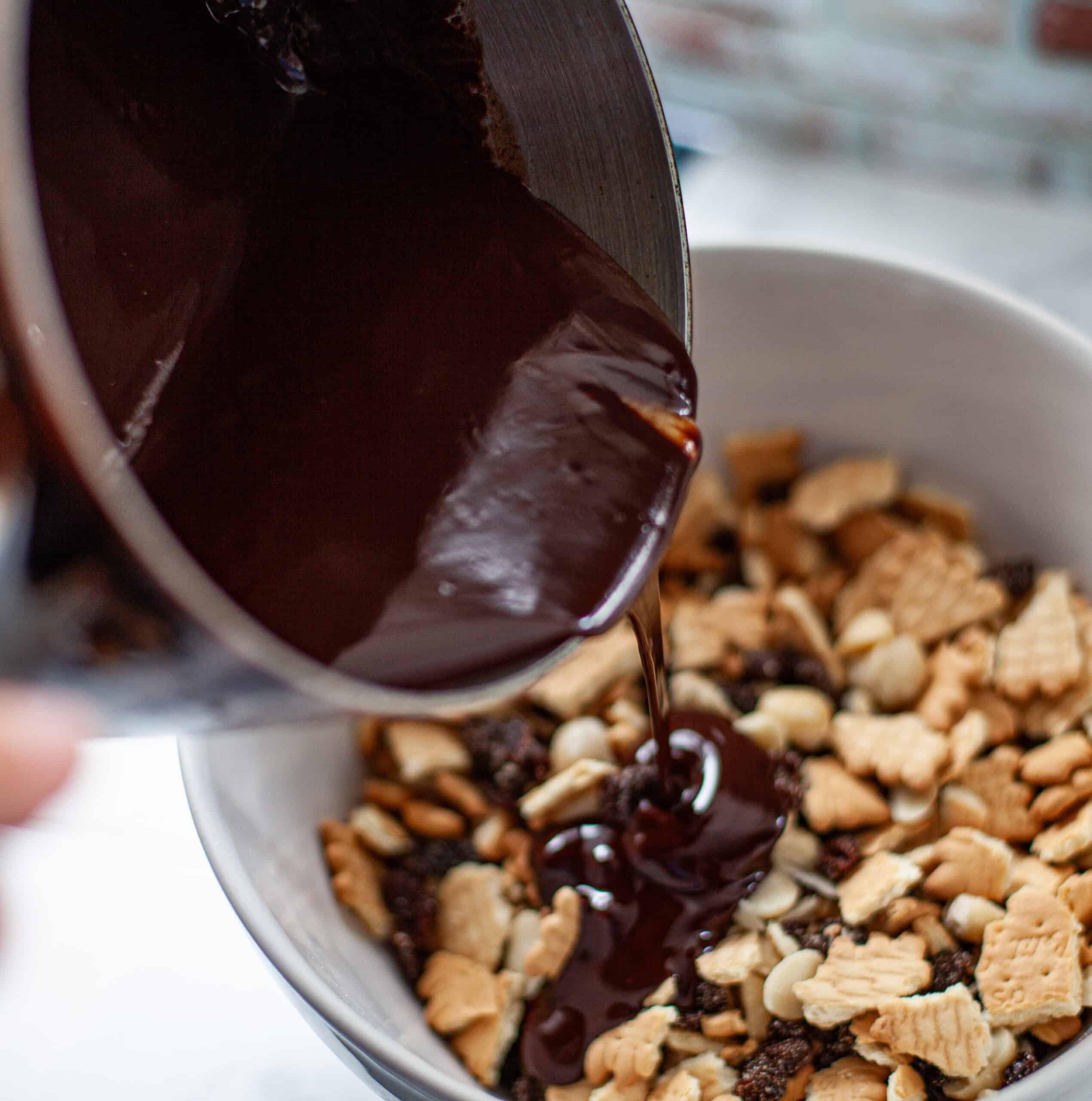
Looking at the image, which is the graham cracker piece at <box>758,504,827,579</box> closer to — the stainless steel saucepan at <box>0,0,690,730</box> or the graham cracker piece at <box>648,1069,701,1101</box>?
the stainless steel saucepan at <box>0,0,690,730</box>

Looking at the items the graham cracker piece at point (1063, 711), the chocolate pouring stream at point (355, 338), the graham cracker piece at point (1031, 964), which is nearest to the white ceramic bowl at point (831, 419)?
the graham cracker piece at point (1063, 711)

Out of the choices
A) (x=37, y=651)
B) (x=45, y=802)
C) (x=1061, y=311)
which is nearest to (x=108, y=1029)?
(x=45, y=802)

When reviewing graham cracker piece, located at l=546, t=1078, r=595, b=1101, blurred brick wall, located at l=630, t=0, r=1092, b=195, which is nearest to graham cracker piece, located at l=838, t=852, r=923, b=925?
graham cracker piece, located at l=546, t=1078, r=595, b=1101

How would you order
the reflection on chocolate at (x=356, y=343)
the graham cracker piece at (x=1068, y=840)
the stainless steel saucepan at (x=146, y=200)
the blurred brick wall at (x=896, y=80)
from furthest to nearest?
the blurred brick wall at (x=896, y=80) → the graham cracker piece at (x=1068, y=840) → the reflection on chocolate at (x=356, y=343) → the stainless steel saucepan at (x=146, y=200)

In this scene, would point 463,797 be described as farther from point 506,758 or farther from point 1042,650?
point 1042,650

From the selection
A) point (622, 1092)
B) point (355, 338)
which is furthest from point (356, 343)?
point (622, 1092)

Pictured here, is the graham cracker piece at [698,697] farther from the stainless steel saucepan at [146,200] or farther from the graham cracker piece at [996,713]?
the stainless steel saucepan at [146,200]
